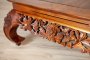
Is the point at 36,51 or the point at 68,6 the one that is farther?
the point at 36,51

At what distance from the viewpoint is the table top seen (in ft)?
3.24

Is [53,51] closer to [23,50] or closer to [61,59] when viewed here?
[61,59]

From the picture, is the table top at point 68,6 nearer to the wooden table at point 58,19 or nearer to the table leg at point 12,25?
the wooden table at point 58,19

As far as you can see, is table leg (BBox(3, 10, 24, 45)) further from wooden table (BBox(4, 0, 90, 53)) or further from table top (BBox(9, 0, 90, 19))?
table top (BBox(9, 0, 90, 19))

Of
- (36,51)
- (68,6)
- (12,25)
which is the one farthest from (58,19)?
(36,51)

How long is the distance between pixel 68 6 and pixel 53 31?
8.1 inches

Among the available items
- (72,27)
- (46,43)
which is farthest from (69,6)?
(46,43)

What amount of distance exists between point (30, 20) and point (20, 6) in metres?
0.12

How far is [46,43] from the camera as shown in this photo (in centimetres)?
168

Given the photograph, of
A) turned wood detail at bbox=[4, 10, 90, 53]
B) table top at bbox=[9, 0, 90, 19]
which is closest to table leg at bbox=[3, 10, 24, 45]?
turned wood detail at bbox=[4, 10, 90, 53]

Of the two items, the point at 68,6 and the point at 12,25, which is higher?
the point at 68,6

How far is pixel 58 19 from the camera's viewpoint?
1.09m

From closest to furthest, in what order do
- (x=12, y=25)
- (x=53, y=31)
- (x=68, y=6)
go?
1. (x=68, y=6)
2. (x=53, y=31)
3. (x=12, y=25)

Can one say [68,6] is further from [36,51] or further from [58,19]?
[36,51]
